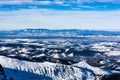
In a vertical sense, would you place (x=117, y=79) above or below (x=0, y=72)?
below

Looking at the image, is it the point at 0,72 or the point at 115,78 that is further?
the point at 115,78

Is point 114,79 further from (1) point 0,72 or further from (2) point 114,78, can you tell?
(1) point 0,72

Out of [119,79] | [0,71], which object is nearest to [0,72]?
[0,71]

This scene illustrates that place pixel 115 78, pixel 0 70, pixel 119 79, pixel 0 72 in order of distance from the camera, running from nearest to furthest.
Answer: pixel 0 70 < pixel 0 72 < pixel 119 79 < pixel 115 78

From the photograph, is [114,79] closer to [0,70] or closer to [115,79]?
[115,79]

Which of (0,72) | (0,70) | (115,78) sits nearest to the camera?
(0,70)

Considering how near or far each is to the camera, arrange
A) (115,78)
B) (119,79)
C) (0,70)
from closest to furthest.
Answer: (0,70) → (119,79) → (115,78)

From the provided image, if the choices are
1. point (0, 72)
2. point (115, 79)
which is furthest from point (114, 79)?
point (0, 72)

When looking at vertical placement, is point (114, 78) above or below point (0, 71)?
below

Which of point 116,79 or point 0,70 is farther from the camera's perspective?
point 116,79
